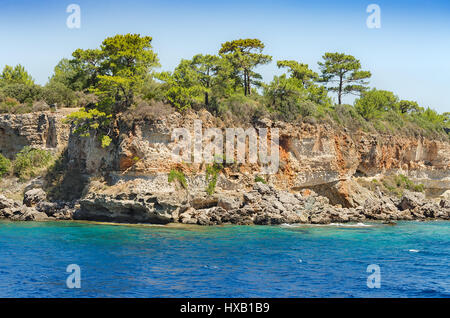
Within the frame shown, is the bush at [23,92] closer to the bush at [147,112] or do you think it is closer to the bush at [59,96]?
the bush at [59,96]

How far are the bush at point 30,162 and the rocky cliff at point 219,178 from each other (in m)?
1.38

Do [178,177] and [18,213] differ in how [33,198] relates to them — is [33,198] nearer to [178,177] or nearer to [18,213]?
[18,213]

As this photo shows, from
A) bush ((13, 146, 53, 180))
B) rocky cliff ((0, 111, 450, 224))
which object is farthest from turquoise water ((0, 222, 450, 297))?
bush ((13, 146, 53, 180))

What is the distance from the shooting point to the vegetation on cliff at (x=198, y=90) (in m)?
Result: 35.8

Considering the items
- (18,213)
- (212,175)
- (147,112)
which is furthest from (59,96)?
(212,175)

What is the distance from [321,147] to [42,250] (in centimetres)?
2566

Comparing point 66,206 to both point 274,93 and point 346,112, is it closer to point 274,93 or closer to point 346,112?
point 274,93

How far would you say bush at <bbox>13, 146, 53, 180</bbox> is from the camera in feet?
128

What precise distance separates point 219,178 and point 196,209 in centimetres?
300

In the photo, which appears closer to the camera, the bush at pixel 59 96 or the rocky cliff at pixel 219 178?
the rocky cliff at pixel 219 178

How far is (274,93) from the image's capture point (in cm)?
4075

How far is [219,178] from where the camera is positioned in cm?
3559

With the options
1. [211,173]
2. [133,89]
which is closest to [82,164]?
[133,89]

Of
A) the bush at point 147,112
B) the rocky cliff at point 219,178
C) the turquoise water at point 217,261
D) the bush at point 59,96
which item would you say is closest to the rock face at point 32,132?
the rocky cliff at point 219,178
